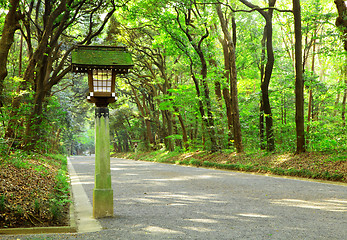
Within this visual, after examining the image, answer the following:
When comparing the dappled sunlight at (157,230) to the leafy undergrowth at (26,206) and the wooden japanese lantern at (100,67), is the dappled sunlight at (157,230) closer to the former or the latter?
the leafy undergrowth at (26,206)

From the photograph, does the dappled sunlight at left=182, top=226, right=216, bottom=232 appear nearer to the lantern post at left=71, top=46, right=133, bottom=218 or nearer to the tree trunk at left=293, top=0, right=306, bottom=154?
the lantern post at left=71, top=46, right=133, bottom=218

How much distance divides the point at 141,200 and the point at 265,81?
1107cm

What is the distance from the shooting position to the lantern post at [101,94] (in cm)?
616

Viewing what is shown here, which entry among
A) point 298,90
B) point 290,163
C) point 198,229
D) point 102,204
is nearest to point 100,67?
point 102,204

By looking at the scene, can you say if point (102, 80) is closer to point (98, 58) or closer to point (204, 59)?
point (98, 58)

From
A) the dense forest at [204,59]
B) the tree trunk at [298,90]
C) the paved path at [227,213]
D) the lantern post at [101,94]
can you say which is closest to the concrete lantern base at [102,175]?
the lantern post at [101,94]

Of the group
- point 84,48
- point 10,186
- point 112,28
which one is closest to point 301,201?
point 84,48

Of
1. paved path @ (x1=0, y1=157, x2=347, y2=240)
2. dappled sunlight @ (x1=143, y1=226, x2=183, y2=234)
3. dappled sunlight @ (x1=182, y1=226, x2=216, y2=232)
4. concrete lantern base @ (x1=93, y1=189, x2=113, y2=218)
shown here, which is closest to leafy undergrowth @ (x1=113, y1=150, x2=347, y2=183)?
paved path @ (x1=0, y1=157, x2=347, y2=240)

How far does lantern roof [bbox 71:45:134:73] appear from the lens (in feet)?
20.4

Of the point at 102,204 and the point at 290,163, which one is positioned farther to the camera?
the point at 290,163

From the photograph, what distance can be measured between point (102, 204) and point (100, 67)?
2689 mm

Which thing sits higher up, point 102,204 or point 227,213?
point 102,204

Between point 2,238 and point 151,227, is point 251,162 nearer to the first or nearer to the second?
point 151,227

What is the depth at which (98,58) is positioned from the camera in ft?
20.7
